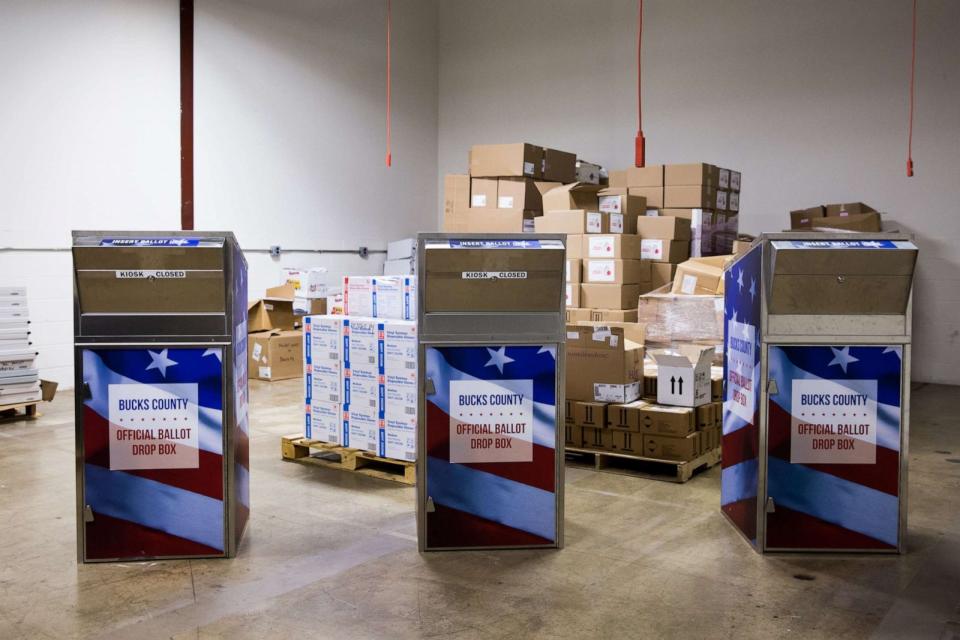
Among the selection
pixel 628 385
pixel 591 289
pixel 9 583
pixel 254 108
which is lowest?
pixel 9 583

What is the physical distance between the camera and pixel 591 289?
7.61 meters

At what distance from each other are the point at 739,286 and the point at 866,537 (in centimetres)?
120

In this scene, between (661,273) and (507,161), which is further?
(507,161)

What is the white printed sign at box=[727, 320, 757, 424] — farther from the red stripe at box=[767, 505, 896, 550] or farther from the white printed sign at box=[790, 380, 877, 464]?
the red stripe at box=[767, 505, 896, 550]

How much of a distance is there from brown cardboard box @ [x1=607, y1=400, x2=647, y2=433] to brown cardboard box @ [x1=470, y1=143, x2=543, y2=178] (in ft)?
13.1

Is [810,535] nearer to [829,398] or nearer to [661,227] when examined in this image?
[829,398]

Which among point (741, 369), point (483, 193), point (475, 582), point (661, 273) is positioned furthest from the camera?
point (483, 193)

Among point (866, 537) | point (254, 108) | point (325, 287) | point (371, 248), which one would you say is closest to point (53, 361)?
point (325, 287)

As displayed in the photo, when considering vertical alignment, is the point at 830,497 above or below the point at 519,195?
below

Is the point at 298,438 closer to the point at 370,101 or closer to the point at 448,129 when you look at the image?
the point at 370,101

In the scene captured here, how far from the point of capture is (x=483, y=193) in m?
9.14

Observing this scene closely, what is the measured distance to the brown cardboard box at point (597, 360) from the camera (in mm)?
5438

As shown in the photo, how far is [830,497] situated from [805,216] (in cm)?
603

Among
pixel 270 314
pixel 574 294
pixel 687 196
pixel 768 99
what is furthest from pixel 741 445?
pixel 768 99
